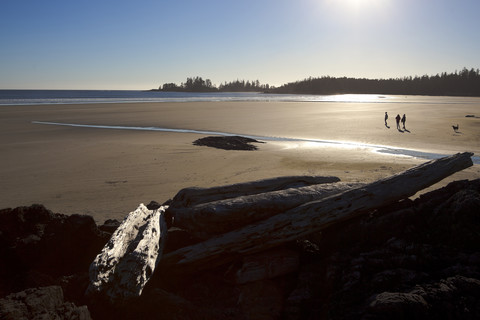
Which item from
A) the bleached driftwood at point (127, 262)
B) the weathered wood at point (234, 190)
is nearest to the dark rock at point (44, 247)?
the bleached driftwood at point (127, 262)

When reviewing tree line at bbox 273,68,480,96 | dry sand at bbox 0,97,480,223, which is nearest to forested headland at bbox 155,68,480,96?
tree line at bbox 273,68,480,96

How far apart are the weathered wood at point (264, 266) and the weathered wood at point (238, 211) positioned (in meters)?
0.43

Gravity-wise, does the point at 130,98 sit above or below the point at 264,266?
above

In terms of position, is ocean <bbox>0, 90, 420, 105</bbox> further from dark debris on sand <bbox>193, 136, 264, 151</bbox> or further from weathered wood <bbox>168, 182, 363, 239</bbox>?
weathered wood <bbox>168, 182, 363, 239</bbox>

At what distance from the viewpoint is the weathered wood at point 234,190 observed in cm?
503

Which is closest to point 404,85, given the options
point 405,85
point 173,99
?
point 405,85

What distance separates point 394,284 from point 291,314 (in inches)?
41.9

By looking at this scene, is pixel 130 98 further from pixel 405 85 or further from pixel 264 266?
pixel 405 85

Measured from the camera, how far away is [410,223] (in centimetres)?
425

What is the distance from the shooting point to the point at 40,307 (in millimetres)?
3320

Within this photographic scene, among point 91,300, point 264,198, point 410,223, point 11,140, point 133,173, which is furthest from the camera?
point 11,140

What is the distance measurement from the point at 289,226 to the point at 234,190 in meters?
1.11

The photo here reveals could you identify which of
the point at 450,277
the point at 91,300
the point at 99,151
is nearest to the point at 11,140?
the point at 99,151

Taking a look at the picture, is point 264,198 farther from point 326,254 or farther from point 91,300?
point 91,300
